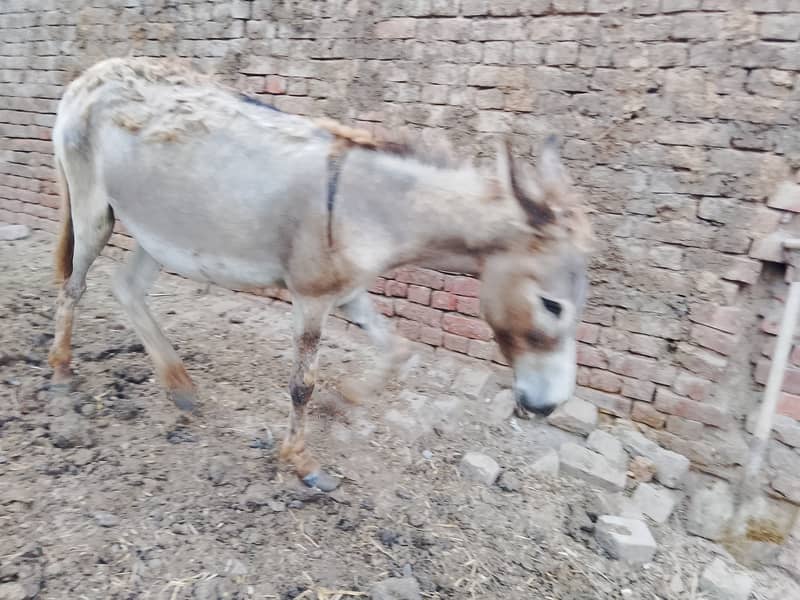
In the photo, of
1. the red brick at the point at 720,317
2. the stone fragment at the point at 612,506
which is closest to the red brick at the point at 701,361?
the red brick at the point at 720,317

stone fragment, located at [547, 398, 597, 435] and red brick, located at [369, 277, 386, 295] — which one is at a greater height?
red brick, located at [369, 277, 386, 295]

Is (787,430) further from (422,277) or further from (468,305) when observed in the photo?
(422,277)

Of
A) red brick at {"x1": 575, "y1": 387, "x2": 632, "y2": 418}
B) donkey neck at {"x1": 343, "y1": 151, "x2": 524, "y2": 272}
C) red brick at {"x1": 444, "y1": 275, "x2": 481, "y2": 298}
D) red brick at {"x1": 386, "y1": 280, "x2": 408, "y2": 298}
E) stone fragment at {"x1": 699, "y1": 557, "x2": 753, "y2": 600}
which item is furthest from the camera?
red brick at {"x1": 386, "y1": 280, "x2": 408, "y2": 298}

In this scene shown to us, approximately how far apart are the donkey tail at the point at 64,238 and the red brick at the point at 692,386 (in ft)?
10.3

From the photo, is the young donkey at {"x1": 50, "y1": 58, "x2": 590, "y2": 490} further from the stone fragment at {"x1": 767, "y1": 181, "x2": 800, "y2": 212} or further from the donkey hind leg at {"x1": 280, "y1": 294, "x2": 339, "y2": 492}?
the stone fragment at {"x1": 767, "y1": 181, "x2": 800, "y2": 212}

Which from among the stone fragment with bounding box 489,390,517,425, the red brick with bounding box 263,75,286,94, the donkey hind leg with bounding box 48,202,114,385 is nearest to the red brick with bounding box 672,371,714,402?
the stone fragment with bounding box 489,390,517,425

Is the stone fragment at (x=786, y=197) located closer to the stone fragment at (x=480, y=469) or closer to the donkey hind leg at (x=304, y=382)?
the stone fragment at (x=480, y=469)

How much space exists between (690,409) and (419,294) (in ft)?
5.33

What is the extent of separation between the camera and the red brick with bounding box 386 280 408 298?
379 cm

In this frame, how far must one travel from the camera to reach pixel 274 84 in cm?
413

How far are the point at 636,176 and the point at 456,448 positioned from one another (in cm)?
164

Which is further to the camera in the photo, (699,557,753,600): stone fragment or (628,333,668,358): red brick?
(628,333,668,358): red brick

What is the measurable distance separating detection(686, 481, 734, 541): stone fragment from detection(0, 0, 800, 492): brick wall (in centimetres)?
12

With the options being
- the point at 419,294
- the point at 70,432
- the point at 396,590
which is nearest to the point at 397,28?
the point at 419,294
